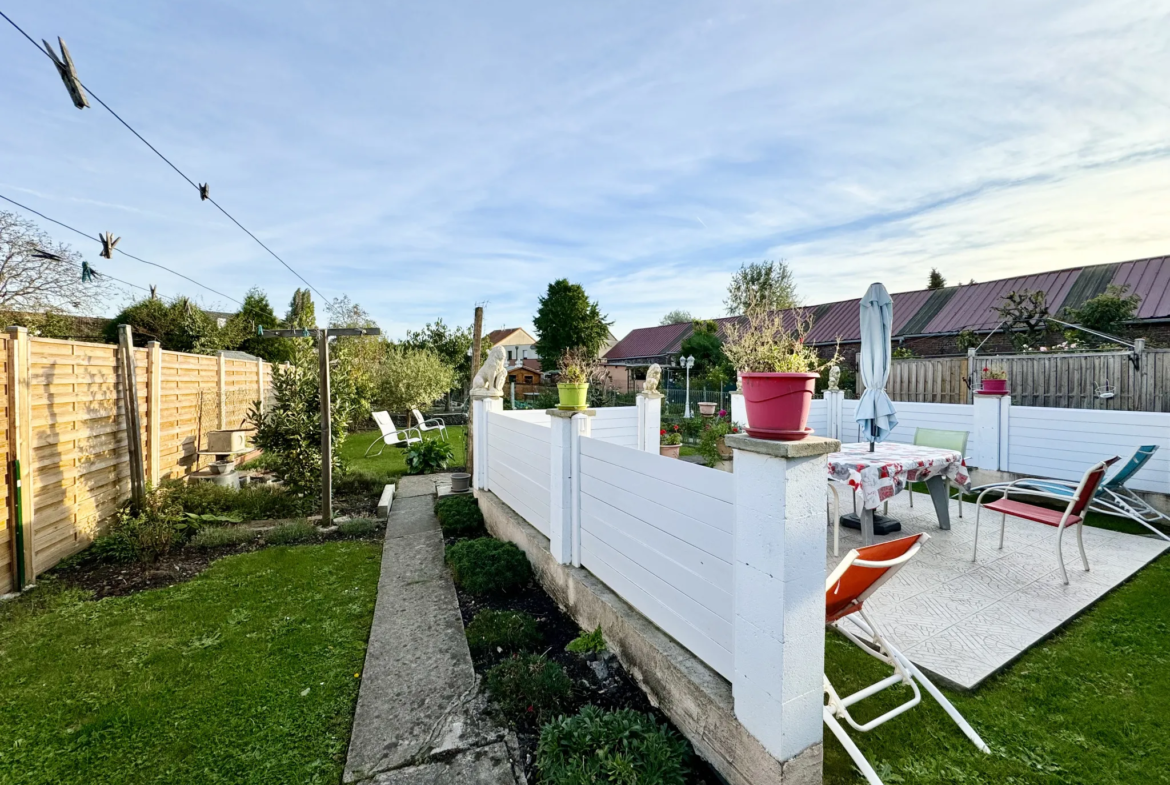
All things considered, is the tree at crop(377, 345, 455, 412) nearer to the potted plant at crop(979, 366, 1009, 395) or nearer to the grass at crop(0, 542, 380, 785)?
the grass at crop(0, 542, 380, 785)

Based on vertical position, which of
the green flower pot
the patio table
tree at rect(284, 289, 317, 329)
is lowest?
the patio table

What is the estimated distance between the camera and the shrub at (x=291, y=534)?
184 inches

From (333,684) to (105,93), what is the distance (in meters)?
5.27

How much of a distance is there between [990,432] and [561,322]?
25.5m

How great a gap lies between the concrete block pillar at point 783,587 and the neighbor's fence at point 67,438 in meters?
4.82

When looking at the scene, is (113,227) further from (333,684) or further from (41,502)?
(333,684)

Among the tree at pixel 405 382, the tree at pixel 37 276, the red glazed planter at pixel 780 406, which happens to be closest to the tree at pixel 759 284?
the tree at pixel 405 382

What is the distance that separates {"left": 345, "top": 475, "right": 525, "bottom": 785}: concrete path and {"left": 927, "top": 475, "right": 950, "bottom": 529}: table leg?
4.42 metres

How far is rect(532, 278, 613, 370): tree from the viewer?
98.4ft

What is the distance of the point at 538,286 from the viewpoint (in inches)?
1176

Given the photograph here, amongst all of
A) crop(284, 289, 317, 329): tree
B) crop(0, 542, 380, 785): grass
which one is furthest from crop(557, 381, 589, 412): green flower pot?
crop(284, 289, 317, 329): tree

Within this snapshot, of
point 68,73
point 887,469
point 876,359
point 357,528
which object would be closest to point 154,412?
point 357,528

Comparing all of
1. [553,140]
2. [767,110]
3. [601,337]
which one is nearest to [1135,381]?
[767,110]

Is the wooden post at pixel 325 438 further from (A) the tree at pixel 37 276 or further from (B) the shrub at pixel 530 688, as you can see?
(A) the tree at pixel 37 276
